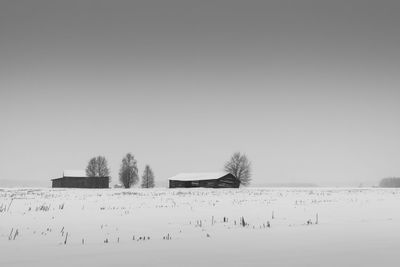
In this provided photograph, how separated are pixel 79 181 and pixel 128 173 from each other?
12.8 metres

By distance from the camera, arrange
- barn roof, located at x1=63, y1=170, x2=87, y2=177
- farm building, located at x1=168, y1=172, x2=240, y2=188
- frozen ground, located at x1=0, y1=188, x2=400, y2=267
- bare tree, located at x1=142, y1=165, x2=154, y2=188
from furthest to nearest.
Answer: bare tree, located at x1=142, y1=165, x2=154, y2=188 < barn roof, located at x1=63, y1=170, x2=87, y2=177 < farm building, located at x1=168, y1=172, x2=240, y2=188 < frozen ground, located at x1=0, y1=188, x2=400, y2=267

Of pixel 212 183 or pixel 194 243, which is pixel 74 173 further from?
pixel 194 243

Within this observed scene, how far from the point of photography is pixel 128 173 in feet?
335

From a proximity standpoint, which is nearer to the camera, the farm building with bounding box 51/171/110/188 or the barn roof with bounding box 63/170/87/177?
the farm building with bounding box 51/171/110/188

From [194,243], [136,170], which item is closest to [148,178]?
[136,170]

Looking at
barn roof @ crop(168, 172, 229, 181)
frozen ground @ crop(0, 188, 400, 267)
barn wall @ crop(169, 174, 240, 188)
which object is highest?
frozen ground @ crop(0, 188, 400, 267)

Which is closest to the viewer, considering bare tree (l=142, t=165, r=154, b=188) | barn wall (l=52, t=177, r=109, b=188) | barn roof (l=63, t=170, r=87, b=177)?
barn wall (l=52, t=177, r=109, b=188)

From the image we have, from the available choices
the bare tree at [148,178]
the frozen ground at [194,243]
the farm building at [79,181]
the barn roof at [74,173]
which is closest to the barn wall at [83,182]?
the farm building at [79,181]

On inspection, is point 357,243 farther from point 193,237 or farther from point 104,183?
point 104,183

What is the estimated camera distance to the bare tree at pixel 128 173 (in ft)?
334

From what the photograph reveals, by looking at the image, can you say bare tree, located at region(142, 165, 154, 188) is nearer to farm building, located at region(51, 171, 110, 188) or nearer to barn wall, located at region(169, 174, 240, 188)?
farm building, located at region(51, 171, 110, 188)

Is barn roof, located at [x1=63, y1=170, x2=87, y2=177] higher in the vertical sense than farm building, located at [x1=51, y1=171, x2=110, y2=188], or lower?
higher

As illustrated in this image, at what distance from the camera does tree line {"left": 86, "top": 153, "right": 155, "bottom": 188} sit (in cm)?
10225

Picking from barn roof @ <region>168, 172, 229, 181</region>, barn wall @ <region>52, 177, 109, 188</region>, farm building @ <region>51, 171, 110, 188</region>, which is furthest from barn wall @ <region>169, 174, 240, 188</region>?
farm building @ <region>51, 171, 110, 188</region>
